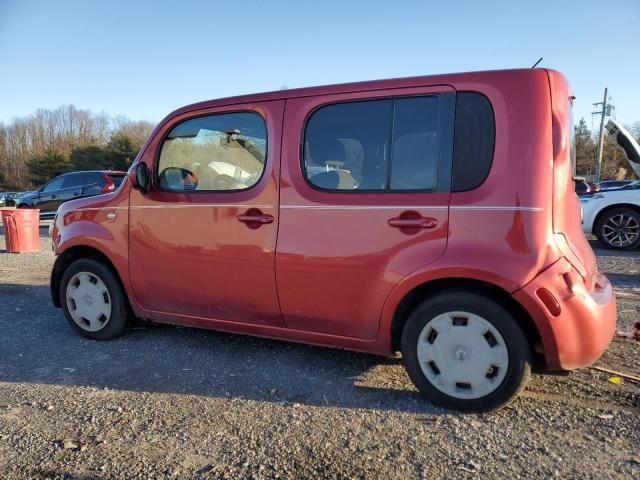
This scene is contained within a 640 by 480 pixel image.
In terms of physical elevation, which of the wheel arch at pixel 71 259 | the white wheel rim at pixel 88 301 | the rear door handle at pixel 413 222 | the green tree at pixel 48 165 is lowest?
the white wheel rim at pixel 88 301

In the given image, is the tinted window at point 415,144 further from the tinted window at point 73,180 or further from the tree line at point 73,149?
the tree line at point 73,149

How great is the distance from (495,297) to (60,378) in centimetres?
302

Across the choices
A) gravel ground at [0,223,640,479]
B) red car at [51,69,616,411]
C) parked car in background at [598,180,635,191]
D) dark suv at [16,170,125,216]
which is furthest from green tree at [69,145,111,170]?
gravel ground at [0,223,640,479]

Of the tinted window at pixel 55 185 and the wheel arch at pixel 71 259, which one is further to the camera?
the tinted window at pixel 55 185

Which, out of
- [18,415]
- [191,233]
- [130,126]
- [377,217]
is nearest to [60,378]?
[18,415]

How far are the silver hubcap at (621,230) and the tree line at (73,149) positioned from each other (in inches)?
1421

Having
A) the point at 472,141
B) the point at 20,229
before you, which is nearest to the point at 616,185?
the point at 472,141

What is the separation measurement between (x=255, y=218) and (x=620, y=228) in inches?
329

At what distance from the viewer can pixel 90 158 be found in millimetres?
51250

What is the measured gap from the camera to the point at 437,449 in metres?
2.37

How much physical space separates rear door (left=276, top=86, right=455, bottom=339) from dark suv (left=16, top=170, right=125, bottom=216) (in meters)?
11.7

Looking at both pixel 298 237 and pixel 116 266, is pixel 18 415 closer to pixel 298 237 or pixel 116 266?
pixel 116 266

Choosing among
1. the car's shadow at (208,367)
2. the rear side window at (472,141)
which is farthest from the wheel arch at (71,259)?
the rear side window at (472,141)

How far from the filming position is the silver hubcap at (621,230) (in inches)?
344
